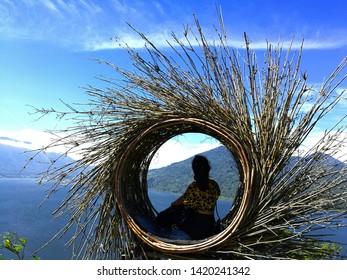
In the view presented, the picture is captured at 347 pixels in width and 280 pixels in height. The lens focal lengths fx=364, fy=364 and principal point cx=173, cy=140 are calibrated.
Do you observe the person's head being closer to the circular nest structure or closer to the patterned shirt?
the patterned shirt

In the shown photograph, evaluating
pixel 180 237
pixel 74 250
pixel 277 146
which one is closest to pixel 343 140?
pixel 277 146

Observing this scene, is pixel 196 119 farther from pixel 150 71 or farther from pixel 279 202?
pixel 279 202

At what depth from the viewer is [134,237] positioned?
7.79 ft

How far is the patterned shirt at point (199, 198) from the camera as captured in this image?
2502mm

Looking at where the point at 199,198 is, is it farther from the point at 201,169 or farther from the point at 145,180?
the point at 145,180

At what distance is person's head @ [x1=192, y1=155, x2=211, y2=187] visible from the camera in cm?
256

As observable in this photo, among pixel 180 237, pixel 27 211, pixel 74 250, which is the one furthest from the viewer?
pixel 27 211

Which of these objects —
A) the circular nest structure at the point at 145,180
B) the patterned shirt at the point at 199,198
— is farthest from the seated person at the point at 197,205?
the circular nest structure at the point at 145,180

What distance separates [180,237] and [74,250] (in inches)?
32.1

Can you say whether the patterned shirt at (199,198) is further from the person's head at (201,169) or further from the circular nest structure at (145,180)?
the circular nest structure at (145,180)

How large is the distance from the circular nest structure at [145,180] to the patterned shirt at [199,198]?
192 millimetres

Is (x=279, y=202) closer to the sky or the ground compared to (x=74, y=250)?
closer to the sky

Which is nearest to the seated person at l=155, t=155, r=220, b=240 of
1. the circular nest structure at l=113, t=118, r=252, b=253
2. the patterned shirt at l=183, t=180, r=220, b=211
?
the patterned shirt at l=183, t=180, r=220, b=211
